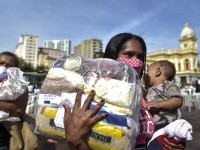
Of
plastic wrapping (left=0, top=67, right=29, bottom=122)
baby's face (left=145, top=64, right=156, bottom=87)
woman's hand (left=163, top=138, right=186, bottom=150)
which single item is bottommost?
woman's hand (left=163, top=138, right=186, bottom=150)

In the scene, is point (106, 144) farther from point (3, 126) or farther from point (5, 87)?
point (3, 126)

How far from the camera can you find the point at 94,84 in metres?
0.97

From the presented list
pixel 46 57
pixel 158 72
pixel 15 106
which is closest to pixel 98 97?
pixel 15 106

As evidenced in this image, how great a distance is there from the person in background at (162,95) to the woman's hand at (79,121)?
70 cm

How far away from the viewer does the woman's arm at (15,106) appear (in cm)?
189

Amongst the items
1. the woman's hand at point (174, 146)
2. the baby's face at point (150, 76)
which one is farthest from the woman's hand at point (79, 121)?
the baby's face at point (150, 76)

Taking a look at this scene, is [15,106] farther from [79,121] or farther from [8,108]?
[79,121]

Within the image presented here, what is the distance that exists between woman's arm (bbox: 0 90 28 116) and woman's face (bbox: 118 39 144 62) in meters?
1.00

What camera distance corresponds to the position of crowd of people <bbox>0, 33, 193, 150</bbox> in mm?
944

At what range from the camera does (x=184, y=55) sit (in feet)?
227

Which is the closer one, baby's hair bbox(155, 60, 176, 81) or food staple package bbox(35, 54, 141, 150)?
food staple package bbox(35, 54, 141, 150)

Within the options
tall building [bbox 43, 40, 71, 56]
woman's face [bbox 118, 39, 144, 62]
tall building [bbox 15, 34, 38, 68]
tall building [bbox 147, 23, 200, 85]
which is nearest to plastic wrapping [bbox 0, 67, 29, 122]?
woman's face [bbox 118, 39, 144, 62]

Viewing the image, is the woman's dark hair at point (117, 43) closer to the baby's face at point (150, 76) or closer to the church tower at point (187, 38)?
the baby's face at point (150, 76)

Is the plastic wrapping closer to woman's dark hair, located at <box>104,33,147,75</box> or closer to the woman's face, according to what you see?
woman's dark hair, located at <box>104,33,147,75</box>
